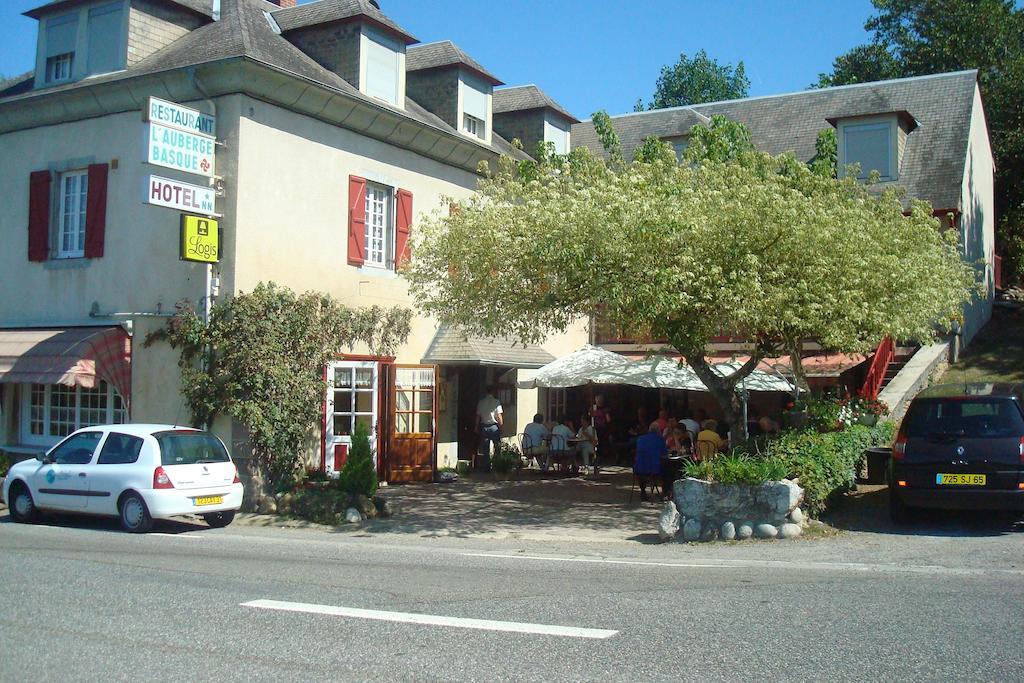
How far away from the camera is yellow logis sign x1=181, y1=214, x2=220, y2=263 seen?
14.5m

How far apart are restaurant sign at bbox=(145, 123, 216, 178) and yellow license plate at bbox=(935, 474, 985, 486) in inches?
449

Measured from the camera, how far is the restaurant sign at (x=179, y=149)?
1407 cm

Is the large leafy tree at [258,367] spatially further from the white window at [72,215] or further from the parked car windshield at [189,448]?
the white window at [72,215]

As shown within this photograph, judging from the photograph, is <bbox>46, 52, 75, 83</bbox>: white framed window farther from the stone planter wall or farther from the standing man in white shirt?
the stone planter wall

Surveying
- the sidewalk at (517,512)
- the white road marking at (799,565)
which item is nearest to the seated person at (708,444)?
the sidewalk at (517,512)

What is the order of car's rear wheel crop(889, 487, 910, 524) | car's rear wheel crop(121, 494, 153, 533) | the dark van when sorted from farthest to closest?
car's rear wheel crop(121, 494, 153, 533)
car's rear wheel crop(889, 487, 910, 524)
the dark van

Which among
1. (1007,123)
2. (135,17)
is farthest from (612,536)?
(1007,123)

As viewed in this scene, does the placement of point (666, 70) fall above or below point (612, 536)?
above

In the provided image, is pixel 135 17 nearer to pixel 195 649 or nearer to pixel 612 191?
pixel 612 191

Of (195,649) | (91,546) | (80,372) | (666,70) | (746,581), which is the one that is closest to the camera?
(195,649)

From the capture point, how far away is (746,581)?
880 cm

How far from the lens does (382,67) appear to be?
1827cm

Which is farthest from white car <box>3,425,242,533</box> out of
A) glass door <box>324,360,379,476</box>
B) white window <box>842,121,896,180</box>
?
white window <box>842,121,896,180</box>

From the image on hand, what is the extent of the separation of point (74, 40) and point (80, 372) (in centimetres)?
637
